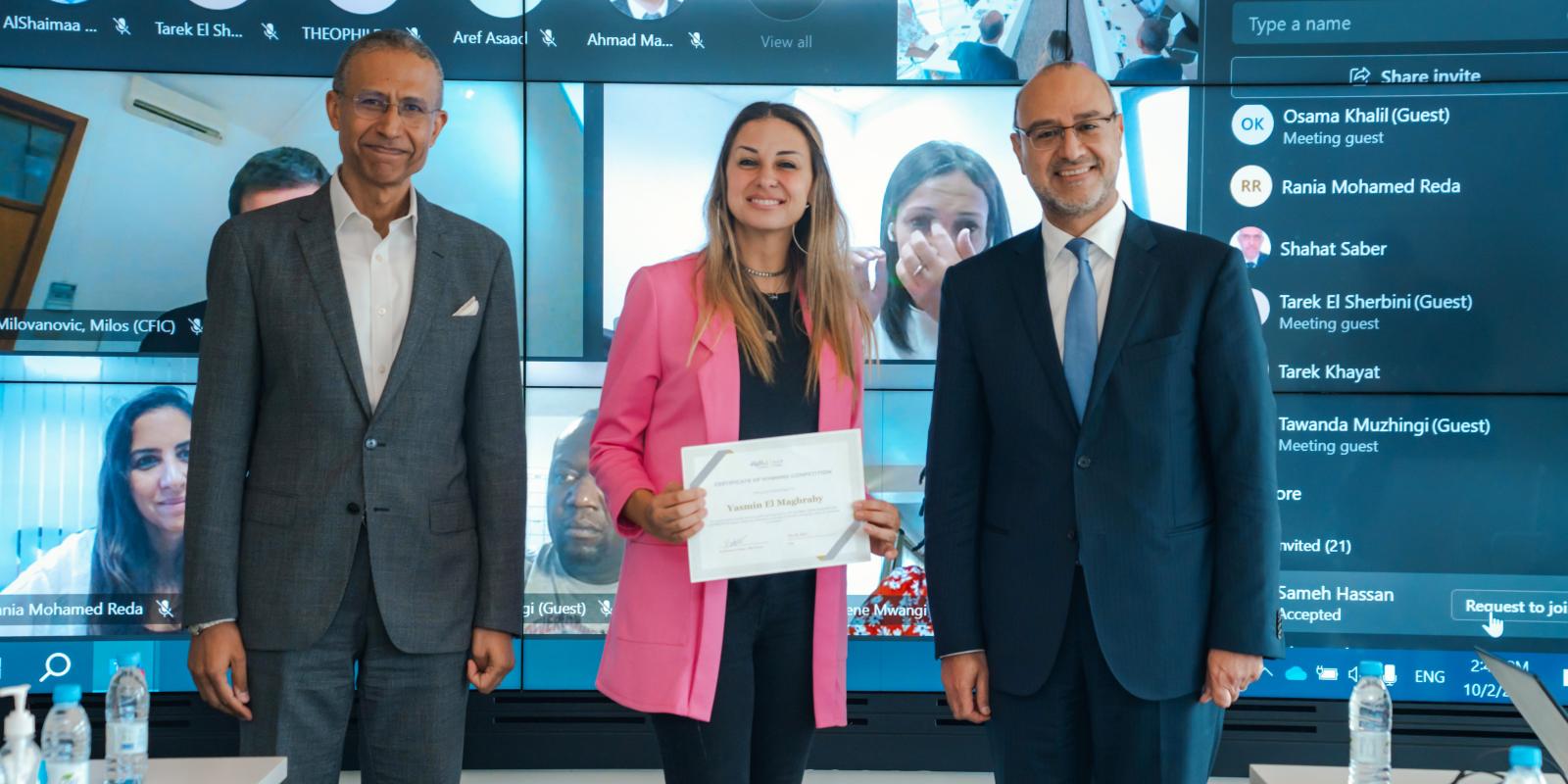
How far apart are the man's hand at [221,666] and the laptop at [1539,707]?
214 centimetres

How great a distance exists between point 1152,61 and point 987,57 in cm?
57

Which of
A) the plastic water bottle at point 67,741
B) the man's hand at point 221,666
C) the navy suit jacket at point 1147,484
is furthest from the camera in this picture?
the man's hand at point 221,666

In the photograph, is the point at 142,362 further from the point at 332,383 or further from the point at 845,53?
the point at 845,53

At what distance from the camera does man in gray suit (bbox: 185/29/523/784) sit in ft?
7.73

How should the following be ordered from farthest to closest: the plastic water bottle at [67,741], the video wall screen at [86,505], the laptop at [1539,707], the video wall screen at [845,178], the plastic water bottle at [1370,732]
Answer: the video wall screen at [845,178] < the video wall screen at [86,505] < the plastic water bottle at [1370,732] < the plastic water bottle at [67,741] < the laptop at [1539,707]

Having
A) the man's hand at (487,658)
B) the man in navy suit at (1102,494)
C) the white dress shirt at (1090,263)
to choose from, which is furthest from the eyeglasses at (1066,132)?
the man's hand at (487,658)

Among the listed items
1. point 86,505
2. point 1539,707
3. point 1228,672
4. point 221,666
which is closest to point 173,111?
point 86,505

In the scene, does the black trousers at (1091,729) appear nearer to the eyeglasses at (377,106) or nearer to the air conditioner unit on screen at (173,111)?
the eyeglasses at (377,106)

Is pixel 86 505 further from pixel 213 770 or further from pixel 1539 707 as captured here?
pixel 1539 707

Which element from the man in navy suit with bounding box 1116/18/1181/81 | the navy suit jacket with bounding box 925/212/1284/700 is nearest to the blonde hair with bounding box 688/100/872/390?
the navy suit jacket with bounding box 925/212/1284/700

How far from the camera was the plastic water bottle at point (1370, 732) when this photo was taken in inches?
71.4

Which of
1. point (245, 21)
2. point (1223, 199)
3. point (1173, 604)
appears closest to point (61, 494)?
point (245, 21)

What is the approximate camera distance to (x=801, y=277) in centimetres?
260

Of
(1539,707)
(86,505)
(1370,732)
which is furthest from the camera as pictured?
(86,505)
